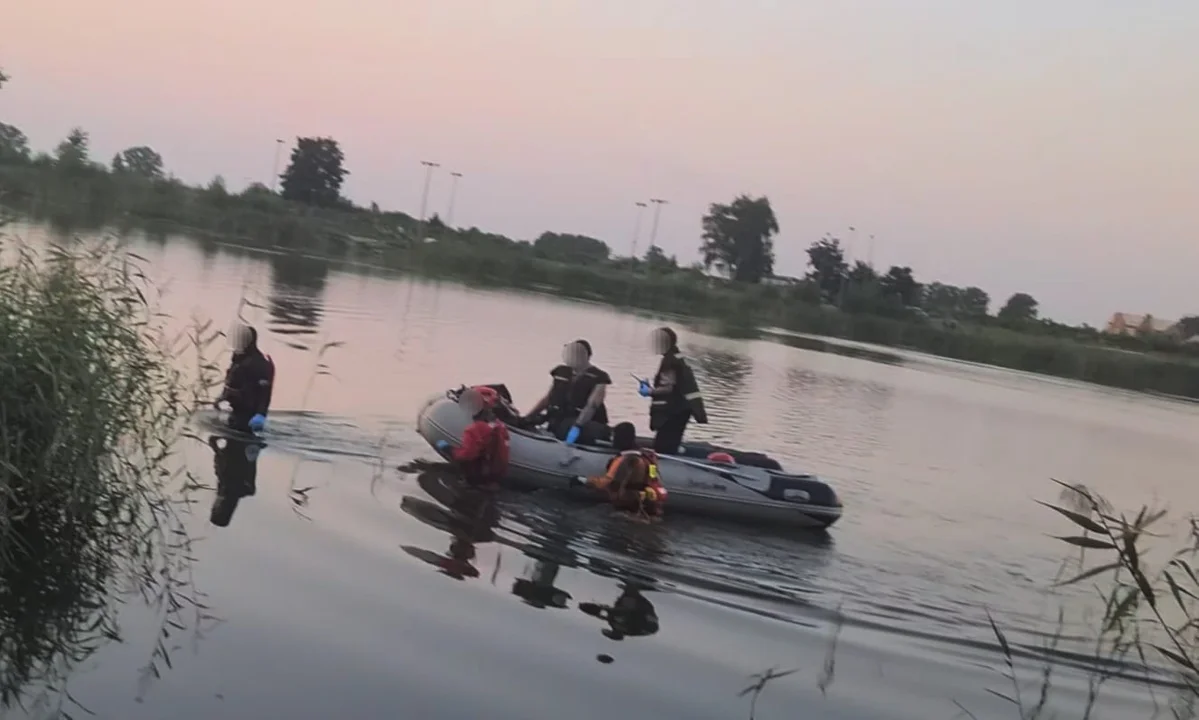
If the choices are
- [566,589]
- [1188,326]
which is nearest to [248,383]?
[566,589]

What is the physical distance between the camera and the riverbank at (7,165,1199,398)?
49.3 meters

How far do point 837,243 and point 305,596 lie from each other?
7187 centimetres

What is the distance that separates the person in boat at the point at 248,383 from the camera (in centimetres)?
1030

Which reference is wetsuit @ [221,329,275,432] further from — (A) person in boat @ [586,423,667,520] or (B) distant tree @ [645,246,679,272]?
(B) distant tree @ [645,246,679,272]

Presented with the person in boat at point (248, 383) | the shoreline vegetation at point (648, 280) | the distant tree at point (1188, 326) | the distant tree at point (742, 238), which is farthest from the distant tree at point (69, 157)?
the distant tree at point (1188, 326)

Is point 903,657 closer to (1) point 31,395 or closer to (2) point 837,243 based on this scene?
(1) point 31,395

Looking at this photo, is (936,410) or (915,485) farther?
(936,410)

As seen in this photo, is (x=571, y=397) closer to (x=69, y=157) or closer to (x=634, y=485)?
(x=634, y=485)

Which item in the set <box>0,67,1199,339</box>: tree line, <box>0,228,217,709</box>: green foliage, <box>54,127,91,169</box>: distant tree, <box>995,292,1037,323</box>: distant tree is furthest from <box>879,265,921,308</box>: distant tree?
<box>0,228,217,709</box>: green foliage

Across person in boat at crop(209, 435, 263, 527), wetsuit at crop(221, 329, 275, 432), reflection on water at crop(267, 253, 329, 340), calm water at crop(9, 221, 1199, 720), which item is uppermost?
wetsuit at crop(221, 329, 275, 432)

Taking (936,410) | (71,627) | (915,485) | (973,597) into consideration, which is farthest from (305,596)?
(936,410)

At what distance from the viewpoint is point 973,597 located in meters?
9.42

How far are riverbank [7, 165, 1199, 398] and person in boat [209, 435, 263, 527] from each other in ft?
125

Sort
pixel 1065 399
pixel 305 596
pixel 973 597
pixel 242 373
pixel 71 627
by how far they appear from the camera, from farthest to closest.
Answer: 1. pixel 1065 399
2. pixel 242 373
3. pixel 973 597
4. pixel 305 596
5. pixel 71 627
